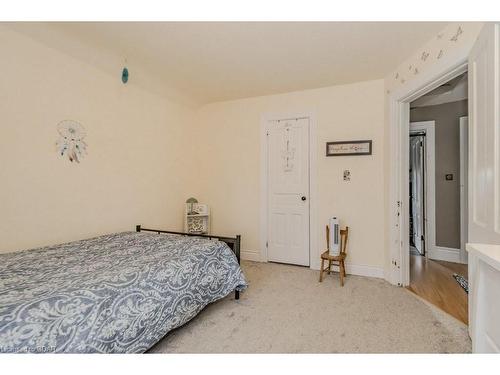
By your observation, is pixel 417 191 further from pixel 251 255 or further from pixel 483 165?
pixel 483 165

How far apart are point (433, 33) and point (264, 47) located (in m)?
1.39

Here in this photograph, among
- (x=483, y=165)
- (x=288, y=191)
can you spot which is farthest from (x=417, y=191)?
(x=483, y=165)

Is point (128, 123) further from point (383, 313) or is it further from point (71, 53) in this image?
point (383, 313)

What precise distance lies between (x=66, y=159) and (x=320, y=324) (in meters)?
2.59

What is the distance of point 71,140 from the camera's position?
2457 millimetres

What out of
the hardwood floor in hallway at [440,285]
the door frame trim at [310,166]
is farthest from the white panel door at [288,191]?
the hardwood floor in hallway at [440,285]

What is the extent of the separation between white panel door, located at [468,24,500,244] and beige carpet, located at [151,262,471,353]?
2.75 ft

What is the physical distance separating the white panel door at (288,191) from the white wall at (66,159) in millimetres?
1441

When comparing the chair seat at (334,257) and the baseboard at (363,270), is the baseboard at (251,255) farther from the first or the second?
the chair seat at (334,257)

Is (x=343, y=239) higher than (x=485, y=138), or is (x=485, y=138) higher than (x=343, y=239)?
(x=485, y=138)

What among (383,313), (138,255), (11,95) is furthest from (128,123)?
(383,313)

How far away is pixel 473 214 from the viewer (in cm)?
167

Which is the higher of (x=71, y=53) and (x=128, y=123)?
(x=71, y=53)

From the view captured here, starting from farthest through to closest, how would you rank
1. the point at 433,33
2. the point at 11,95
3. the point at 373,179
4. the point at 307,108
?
the point at 307,108 < the point at 373,179 < the point at 433,33 < the point at 11,95
